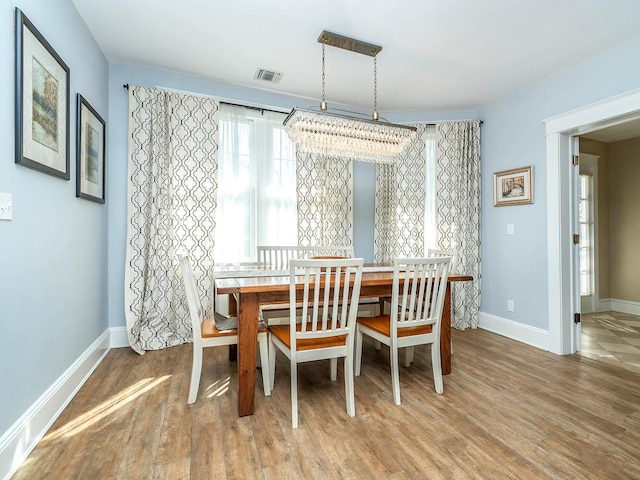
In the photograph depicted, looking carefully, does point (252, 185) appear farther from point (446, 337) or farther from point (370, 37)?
point (446, 337)

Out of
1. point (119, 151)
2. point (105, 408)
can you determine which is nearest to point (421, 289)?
point (105, 408)

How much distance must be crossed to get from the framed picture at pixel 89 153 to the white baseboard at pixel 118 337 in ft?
3.98

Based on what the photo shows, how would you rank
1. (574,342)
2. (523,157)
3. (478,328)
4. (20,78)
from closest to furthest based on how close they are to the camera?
(20,78) < (574,342) < (523,157) < (478,328)

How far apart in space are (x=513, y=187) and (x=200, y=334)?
3.41m

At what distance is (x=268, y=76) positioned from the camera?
3240 mm

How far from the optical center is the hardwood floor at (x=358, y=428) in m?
1.51

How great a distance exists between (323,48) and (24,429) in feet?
10.2

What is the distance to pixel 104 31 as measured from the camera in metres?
2.56

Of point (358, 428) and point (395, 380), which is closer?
point (358, 428)

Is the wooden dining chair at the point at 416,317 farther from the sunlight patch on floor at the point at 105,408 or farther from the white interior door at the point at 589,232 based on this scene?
the white interior door at the point at 589,232

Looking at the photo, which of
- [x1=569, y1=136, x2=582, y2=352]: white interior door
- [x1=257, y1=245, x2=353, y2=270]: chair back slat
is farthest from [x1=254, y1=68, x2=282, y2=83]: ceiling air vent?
[x1=569, y1=136, x2=582, y2=352]: white interior door

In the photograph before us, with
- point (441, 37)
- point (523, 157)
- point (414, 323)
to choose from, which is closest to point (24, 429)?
point (414, 323)

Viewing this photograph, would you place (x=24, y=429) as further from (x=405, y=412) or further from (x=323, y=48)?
(x=323, y=48)

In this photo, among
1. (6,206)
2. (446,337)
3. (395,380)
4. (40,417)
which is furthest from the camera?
(446,337)
